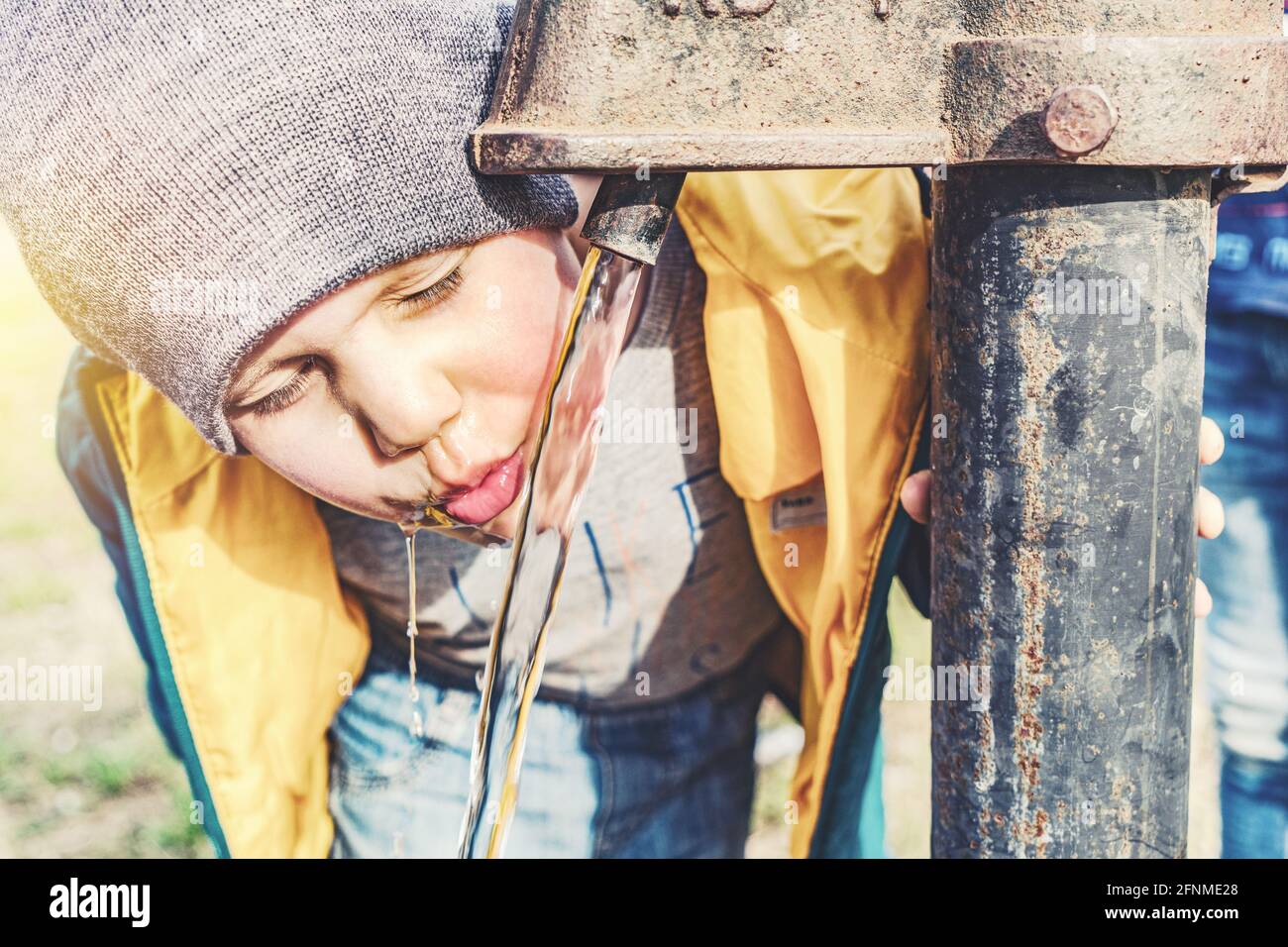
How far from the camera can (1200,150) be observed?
79 centimetres

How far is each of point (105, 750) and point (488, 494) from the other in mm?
2167

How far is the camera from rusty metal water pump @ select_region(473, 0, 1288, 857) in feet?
2.56

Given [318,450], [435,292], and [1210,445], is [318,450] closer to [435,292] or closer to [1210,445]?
[435,292]

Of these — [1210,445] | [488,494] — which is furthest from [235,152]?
[1210,445]

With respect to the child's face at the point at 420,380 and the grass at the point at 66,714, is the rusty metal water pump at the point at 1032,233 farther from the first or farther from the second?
the grass at the point at 66,714

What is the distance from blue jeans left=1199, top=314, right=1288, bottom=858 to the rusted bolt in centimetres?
129

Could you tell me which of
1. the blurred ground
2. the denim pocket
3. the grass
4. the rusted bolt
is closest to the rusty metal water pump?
the rusted bolt

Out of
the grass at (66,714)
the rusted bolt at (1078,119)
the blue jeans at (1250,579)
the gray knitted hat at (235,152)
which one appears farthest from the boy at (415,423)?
the grass at (66,714)

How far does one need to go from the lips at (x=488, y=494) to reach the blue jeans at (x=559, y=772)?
0.58 metres

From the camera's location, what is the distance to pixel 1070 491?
866mm

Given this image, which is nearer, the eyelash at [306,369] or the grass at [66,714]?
the eyelash at [306,369]

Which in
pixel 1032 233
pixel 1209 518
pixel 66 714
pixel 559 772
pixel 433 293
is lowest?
pixel 559 772

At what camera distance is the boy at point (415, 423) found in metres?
1.07

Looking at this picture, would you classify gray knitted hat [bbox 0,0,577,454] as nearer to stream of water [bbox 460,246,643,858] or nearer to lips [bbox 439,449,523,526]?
stream of water [bbox 460,246,643,858]
